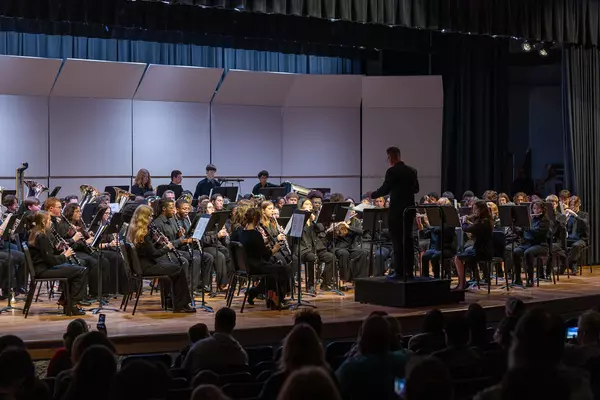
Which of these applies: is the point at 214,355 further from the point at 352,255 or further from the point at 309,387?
the point at 352,255

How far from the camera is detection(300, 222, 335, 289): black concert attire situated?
10828 mm

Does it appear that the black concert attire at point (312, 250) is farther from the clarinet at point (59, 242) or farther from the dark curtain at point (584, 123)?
the dark curtain at point (584, 123)

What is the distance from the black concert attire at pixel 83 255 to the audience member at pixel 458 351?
5619 mm

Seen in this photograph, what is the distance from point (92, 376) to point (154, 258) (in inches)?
218

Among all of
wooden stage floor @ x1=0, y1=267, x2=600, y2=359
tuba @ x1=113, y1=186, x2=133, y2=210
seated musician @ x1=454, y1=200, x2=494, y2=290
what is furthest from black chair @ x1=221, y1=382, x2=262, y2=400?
tuba @ x1=113, y1=186, x2=133, y2=210

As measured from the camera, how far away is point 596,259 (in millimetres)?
14570

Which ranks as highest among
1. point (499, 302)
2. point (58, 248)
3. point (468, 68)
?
point (468, 68)

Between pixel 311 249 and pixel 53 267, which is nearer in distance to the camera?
pixel 53 267

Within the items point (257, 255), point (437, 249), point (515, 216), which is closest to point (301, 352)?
point (257, 255)

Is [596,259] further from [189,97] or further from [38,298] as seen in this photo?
[38,298]

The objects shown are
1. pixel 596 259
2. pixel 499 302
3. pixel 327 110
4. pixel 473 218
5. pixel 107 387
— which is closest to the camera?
pixel 107 387

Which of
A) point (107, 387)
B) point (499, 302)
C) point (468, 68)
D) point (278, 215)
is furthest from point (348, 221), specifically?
point (107, 387)

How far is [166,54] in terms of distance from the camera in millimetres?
15906

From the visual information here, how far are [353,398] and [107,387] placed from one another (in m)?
1.24
